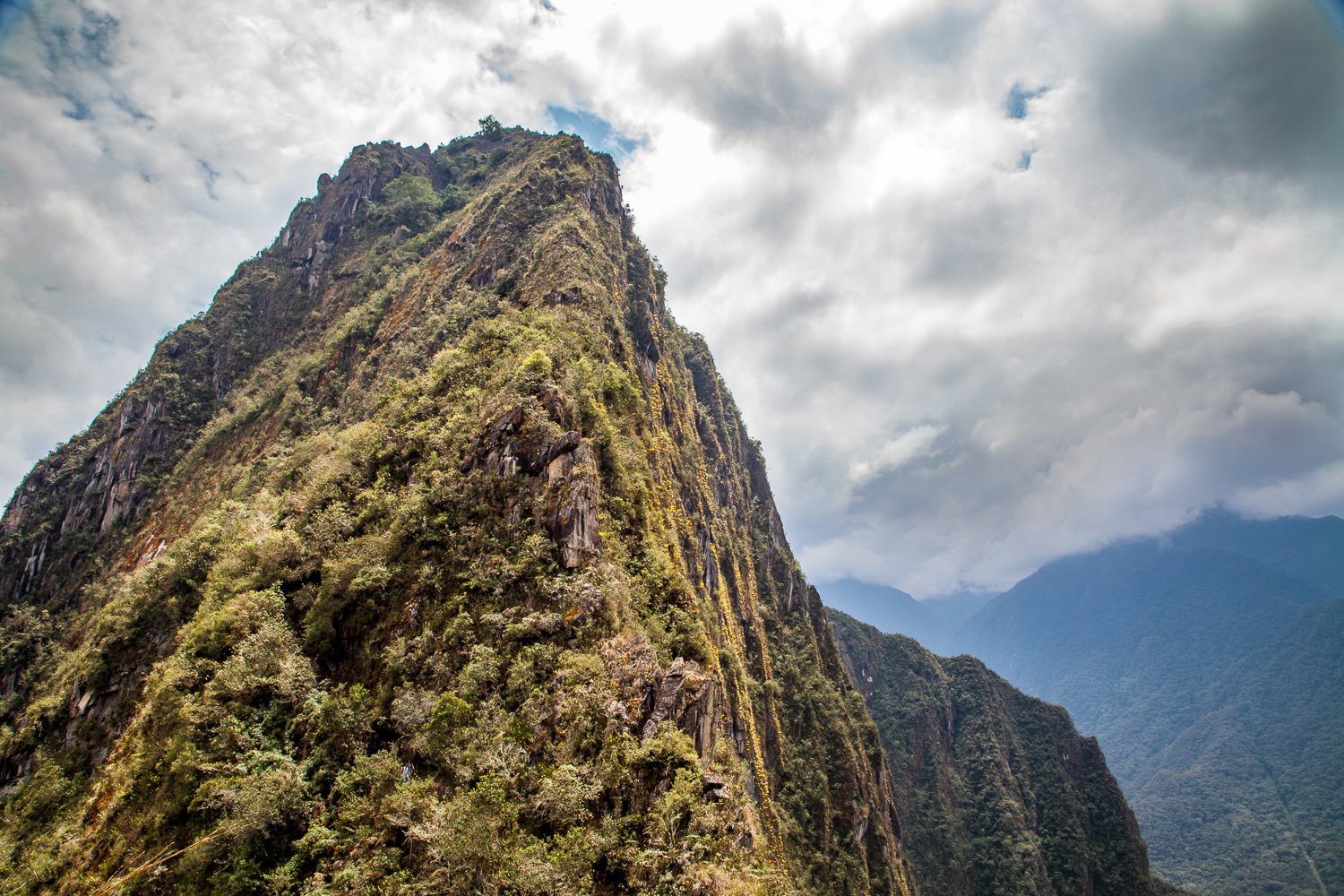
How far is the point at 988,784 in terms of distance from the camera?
102 meters

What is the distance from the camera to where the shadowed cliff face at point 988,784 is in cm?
8975

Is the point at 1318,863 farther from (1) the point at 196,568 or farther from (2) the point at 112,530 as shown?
(2) the point at 112,530

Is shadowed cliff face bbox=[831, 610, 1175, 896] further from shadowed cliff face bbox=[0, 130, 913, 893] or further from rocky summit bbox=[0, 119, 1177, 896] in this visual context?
shadowed cliff face bbox=[0, 130, 913, 893]

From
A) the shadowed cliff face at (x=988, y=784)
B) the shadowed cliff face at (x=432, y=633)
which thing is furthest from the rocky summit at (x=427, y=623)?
the shadowed cliff face at (x=988, y=784)

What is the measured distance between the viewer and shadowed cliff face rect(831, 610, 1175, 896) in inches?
3533

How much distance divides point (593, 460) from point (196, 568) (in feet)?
64.9

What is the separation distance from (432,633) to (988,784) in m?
123

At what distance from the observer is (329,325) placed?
56.3 metres

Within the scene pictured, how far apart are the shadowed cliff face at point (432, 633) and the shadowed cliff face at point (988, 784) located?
52689mm

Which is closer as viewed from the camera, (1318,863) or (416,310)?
(416,310)

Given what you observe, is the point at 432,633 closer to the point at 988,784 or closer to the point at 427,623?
the point at 427,623

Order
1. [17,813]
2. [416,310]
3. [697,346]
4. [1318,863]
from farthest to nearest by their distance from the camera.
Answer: [1318,863] < [697,346] < [416,310] < [17,813]

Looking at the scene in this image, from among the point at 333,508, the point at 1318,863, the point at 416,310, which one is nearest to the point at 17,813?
the point at 333,508

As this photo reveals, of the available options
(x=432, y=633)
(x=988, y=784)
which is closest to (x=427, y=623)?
(x=432, y=633)
